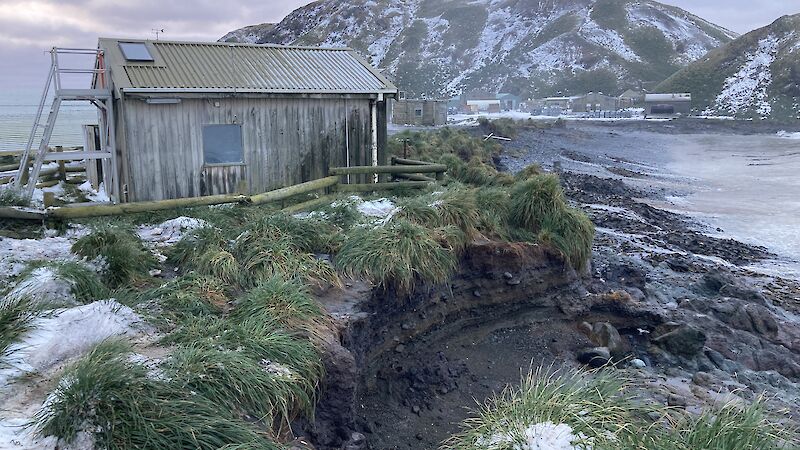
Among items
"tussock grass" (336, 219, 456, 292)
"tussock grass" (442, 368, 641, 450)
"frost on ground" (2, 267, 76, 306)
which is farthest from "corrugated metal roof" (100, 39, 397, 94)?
"tussock grass" (442, 368, 641, 450)

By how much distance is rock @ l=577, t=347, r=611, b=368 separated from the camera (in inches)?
377

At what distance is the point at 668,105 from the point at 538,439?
326 ft

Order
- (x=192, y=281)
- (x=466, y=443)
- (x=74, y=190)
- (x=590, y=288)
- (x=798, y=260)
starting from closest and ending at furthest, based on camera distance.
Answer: (x=466, y=443) → (x=192, y=281) → (x=590, y=288) → (x=74, y=190) → (x=798, y=260)

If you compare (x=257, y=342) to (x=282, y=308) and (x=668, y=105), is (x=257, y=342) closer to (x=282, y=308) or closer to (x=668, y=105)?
(x=282, y=308)

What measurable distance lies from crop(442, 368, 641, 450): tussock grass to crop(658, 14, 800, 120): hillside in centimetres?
9147

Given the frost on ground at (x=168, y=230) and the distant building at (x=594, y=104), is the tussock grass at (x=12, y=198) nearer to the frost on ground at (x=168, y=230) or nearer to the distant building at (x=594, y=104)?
the frost on ground at (x=168, y=230)

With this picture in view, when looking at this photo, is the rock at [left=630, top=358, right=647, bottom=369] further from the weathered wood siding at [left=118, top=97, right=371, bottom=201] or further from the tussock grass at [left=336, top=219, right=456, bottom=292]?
the weathered wood siding at [left=118, top=97, right=371, bottom=201]

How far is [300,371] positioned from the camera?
18.8 feet

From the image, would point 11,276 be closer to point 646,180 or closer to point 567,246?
point 567,246

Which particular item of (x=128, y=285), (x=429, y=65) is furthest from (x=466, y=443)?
(x=429, y=65)

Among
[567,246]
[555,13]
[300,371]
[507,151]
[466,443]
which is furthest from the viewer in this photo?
[555,13]

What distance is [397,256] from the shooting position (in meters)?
8.55

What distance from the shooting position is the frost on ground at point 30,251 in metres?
7.78

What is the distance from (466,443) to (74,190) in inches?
556
